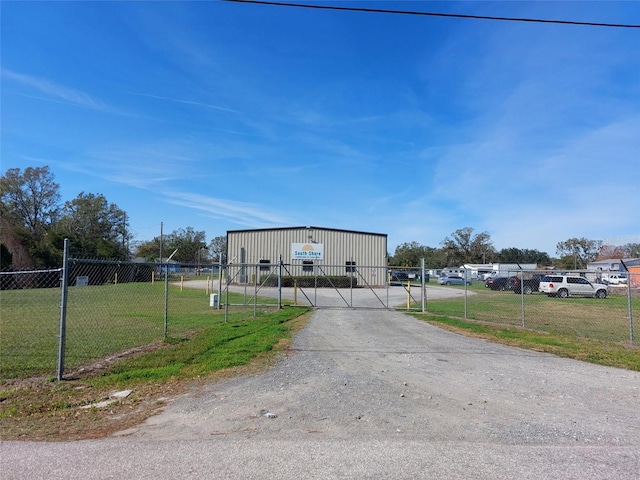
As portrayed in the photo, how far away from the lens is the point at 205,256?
106938mm

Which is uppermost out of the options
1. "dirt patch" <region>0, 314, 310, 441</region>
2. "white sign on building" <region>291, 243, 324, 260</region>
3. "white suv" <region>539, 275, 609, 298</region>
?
"white sign on building" <region>291, 243, 324, 260</region>

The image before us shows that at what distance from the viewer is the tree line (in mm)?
47688

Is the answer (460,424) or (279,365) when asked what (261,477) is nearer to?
(460,424)

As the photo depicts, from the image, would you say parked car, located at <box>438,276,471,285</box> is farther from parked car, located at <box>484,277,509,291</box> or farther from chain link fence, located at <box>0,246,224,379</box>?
chain link fence, located at <box>0,246,224,379</box>

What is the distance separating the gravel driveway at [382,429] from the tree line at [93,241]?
1451 centimetres

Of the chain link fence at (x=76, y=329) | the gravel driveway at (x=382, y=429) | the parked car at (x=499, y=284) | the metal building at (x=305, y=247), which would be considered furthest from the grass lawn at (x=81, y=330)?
the parked car at (x=499, y=284)

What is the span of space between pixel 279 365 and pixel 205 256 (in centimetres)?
10244

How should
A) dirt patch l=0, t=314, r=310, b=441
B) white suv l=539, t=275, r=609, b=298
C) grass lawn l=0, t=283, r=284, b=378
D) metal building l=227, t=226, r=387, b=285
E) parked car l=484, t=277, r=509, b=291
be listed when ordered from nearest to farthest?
dirt patch l=0, t=314, r=310, b=441 → grass lawn l=0, t=283, r=284, b=378 → white suv l=539, t=275, r=609, b=298 → parked car l=484, t=277, r=509, b=291 → metal building l=227, t=226, r=387, b=285

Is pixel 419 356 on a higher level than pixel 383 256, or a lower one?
lower

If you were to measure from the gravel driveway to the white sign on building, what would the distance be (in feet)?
120

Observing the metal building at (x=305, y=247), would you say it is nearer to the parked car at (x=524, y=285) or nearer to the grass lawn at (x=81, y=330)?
the parked car at (x=524, y=285)

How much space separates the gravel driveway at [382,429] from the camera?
12.5 ft

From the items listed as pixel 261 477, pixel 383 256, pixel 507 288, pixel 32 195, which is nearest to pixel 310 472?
pixel 261 477

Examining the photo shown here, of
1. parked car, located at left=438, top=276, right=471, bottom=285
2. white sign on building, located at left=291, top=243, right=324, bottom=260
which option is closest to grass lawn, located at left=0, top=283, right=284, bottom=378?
white sign on building, located at left=291, top=243, right=324, bottom=260
